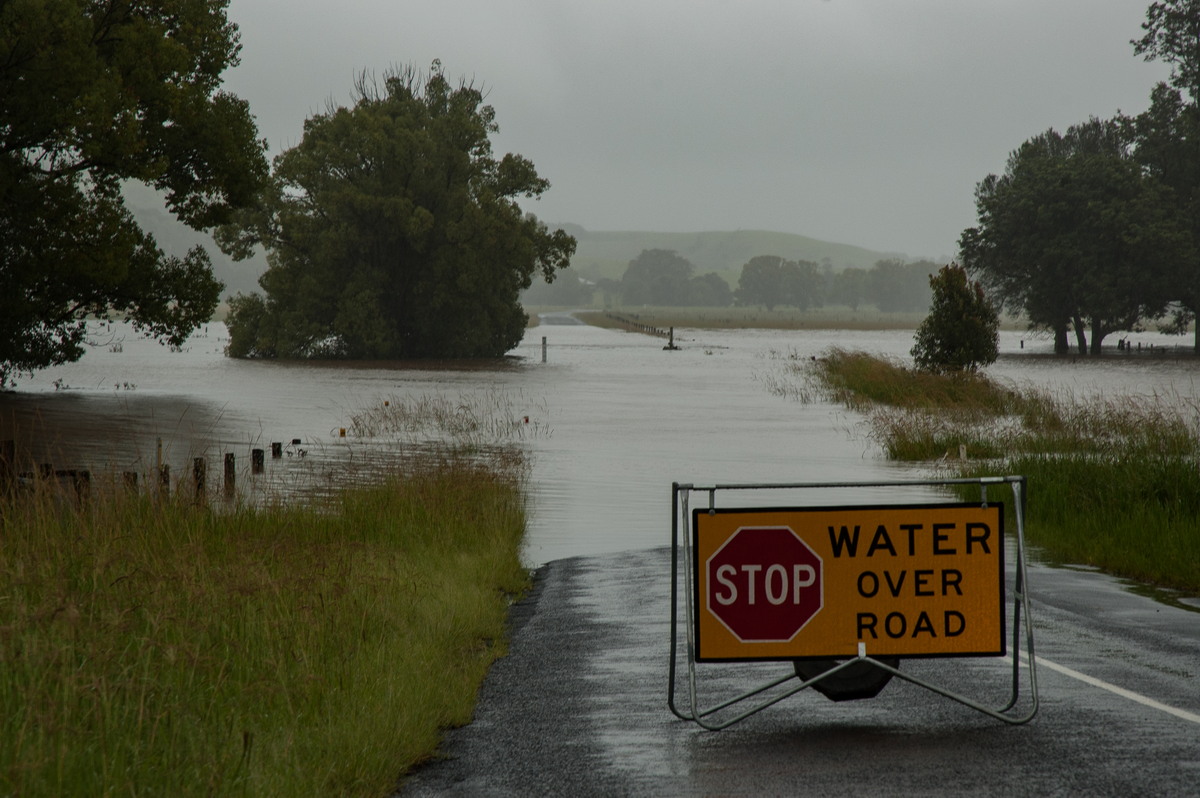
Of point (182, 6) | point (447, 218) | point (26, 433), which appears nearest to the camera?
point (26, 433)

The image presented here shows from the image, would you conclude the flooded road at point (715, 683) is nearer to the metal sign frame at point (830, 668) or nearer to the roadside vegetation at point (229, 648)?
the metal sign frame at point (830, 668)

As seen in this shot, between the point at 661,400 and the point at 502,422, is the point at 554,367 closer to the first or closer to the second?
the point at 661,400

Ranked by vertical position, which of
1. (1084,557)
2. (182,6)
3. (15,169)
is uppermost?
(182,6)

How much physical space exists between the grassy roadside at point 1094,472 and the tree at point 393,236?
153 feet

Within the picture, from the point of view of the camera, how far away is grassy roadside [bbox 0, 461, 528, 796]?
19.9ft

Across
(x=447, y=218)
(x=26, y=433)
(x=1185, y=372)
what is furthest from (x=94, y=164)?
(x=1185, y=372)

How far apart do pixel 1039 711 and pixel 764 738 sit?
67.0 inches

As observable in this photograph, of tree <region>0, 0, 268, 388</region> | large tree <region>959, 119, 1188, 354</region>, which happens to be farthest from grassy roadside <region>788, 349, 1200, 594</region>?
large tree <region>959, 119, 1188, 354</region>

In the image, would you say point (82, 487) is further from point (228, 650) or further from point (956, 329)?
point (956, 329)

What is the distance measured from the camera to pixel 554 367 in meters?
77.8

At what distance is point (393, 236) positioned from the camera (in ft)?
252

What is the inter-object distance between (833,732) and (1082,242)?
87.1 metres

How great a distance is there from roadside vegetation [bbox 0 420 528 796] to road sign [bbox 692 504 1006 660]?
6.33 ft

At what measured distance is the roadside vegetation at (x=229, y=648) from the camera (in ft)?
19.9
